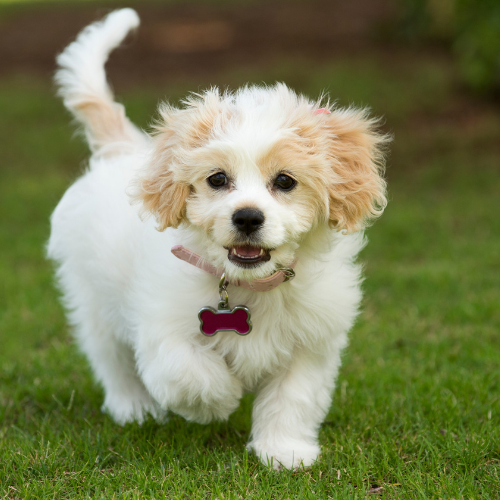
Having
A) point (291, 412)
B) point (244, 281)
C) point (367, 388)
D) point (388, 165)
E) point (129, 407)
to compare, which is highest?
point (388, 165)

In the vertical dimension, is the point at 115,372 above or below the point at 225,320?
below

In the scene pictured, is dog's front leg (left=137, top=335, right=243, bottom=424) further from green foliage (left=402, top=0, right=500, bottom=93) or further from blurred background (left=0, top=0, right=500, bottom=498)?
green foliage (left=402, top=0, right=500, bottom=93)

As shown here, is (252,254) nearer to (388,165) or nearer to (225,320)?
(225,320)

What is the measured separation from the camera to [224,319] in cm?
363

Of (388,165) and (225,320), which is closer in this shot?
(225,320)

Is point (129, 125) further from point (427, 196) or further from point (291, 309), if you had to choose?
point (427, 196)

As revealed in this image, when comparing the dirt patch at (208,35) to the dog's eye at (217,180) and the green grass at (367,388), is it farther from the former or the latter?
the dog's eye at (217,180)

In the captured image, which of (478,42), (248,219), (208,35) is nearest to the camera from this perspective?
(248,219)

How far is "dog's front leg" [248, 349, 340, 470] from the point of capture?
148 inches

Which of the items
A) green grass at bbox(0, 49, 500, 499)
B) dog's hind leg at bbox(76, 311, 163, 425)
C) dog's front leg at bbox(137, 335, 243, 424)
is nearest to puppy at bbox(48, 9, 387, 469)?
dog's front leg at bbox(137, 335, 243, 424)

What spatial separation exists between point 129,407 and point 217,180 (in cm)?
182

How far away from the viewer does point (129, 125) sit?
5.05 metres

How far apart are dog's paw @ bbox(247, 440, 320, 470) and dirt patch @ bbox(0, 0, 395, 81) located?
12723 millimetres

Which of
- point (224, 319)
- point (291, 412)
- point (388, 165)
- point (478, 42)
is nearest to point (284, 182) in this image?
point (224, 319)
